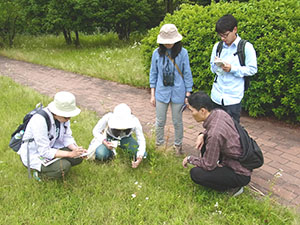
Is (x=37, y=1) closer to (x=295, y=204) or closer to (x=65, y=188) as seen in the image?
(x=65, y=188)

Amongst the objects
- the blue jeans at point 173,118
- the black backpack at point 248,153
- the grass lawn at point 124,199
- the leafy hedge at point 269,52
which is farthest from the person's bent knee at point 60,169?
the leafy hedge at point 269,52

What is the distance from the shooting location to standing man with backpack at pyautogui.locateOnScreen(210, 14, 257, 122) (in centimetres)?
328

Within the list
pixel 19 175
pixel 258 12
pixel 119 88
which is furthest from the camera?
pixel 119 88

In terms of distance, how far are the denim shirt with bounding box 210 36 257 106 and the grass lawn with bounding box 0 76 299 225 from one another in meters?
1.07

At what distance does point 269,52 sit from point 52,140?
3.75 metres

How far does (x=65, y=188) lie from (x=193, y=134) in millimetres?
2400

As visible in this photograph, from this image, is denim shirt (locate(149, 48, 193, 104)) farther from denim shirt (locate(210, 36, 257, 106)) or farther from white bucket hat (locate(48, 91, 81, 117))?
white bucket hat (locate(48, 91, 81, 117))

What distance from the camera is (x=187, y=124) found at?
211 inches

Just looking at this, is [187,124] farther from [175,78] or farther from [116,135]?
[116,135]

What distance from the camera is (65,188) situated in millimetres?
3314

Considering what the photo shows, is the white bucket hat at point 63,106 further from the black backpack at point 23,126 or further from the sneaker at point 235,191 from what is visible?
the sneaker at point 235,191

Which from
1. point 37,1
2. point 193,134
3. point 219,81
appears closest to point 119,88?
point 193,134

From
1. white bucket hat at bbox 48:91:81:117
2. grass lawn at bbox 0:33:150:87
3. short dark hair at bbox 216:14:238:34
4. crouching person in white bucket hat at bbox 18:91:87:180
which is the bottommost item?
grass lawn at bbox 0:33:150:87

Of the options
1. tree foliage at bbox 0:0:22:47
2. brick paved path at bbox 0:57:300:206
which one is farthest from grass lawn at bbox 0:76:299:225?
tree foliage at bbox 0:0:22:47
